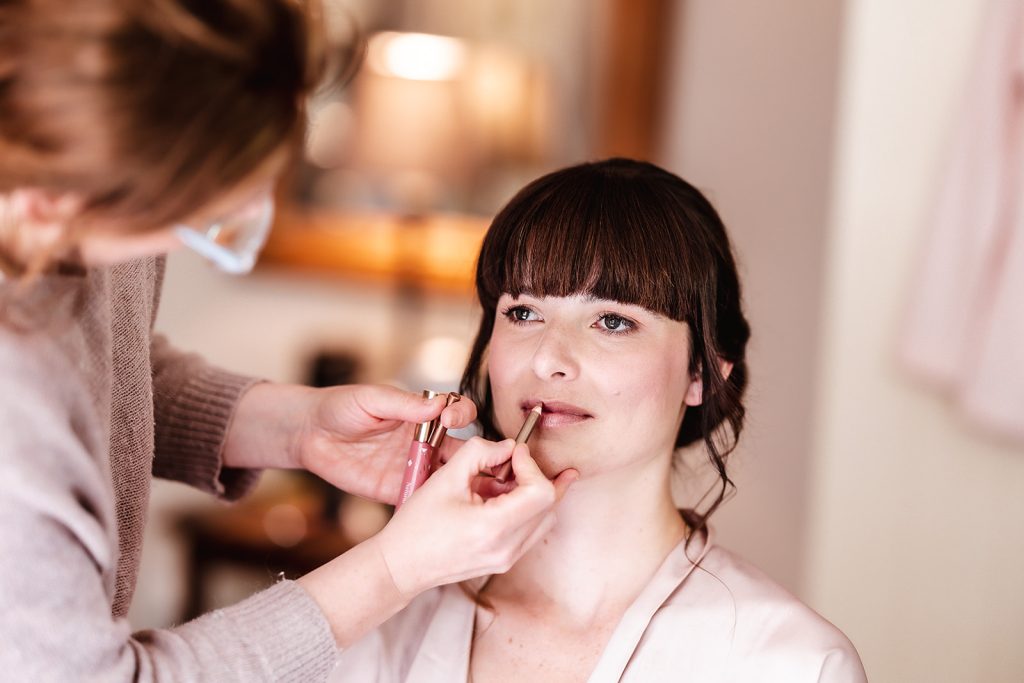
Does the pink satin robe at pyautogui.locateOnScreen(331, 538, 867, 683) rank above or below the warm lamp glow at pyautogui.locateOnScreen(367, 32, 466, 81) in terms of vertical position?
below

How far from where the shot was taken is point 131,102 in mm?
634

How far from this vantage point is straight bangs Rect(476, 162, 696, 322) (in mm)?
1060

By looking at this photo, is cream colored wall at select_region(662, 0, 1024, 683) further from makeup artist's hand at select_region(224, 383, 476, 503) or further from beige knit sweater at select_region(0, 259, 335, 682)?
beige knit sweater at select_region(0, 259, 335, 682)

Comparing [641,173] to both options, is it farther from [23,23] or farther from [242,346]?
[242,346]

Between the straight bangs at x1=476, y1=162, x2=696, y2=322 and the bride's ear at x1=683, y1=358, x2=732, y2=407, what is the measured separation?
0.08m

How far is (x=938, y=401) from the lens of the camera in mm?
1621

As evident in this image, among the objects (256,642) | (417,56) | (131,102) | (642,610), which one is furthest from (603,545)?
(417,56)

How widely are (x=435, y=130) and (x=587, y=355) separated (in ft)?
4.87

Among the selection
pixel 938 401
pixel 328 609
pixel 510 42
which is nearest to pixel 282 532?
pixel 510 42

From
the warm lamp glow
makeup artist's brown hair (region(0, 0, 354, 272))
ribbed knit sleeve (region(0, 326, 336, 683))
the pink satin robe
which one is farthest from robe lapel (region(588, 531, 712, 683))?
the warm lamp glow

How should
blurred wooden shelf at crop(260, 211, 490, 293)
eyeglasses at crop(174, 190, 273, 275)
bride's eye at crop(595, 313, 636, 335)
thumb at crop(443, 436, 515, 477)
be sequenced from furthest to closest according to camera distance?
1. blurred wooden shelf at crop(260, 211, 490, 293)
2. bride's eye at crop(595, 313, 636, 335)
3. thumb at crop(443, 436, 515, 477)
4. eyeglasses at crop(174, 190, 273, 275)

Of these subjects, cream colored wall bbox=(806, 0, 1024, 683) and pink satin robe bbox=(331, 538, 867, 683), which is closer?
pink satin robe bbox=(331, 538, 867, 683)

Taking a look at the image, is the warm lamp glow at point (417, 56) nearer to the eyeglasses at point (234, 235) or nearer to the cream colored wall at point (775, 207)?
the cream colored wall at point (775, 207)

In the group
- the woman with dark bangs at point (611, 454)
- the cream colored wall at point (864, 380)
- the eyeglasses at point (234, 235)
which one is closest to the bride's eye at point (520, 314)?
the woman with dark bangs at point (611, 454)
